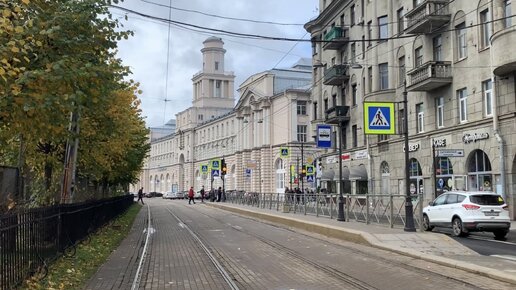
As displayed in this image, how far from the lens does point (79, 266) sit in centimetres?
1160

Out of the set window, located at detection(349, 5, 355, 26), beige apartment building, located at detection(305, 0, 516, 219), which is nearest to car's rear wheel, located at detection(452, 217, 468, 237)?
beige apartment building, located at detection(305, 0, 516, 219)

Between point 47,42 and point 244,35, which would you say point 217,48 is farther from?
point 47,42

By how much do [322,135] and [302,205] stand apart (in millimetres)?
4746

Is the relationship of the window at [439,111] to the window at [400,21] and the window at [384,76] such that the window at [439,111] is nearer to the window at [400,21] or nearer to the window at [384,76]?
the window at [400,21]

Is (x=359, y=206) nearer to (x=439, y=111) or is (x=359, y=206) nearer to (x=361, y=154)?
(x=439, y=111)

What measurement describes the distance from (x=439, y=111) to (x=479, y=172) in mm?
5711

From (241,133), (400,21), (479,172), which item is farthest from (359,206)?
(241,133)

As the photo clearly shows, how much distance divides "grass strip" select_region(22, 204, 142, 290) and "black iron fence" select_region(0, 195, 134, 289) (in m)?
0.22

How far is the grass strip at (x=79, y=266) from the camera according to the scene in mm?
9109

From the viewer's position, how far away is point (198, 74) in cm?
12775

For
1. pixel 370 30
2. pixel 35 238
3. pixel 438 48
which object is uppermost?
pixel 370 30

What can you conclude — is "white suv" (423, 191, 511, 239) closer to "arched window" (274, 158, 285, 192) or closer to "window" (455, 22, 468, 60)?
"window" (455, 22, 468, 60)

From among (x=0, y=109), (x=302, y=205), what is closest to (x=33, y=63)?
(x=0, y=109)

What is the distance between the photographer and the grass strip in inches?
359
